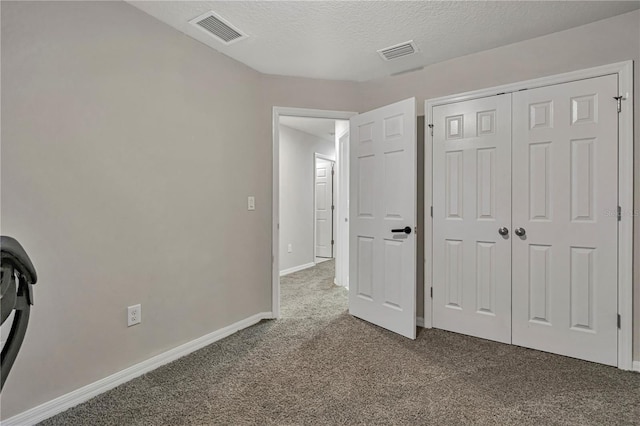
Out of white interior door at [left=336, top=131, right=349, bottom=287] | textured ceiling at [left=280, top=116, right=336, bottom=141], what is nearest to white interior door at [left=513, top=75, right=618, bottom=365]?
white interior door at [left=336, top=131, right=349, bottom=287]

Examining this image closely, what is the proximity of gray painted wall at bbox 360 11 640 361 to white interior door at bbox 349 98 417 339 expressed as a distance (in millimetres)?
389

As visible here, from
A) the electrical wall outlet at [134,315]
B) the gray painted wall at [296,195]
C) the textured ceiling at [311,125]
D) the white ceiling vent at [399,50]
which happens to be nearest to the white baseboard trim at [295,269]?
the gray painted wall at [296,195]

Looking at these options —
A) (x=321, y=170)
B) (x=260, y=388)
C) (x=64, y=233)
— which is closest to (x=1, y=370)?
(x=64, y=233)

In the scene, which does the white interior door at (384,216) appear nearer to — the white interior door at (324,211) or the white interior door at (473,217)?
the white interior door at (473,217)

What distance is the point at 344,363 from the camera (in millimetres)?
2213

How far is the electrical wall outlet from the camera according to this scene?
2.04m

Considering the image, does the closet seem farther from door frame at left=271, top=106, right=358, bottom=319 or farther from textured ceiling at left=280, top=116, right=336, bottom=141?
textured ceiling at left=280, top=116, right=336, bottom=141

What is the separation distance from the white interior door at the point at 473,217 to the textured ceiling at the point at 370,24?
488 millimetres

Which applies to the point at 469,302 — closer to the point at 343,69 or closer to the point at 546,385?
the point at 546,385

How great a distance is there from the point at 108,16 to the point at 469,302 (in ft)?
10.6

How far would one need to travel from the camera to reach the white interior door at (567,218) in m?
2.16

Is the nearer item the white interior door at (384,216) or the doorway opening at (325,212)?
the white interior door at (384,216)

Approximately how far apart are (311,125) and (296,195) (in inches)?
46.9

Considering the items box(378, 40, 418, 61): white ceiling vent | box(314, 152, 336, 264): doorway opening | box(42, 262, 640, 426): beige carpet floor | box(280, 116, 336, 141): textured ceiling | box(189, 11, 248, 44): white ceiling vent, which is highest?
box(280, 116, 336, 141): textured ceiling
